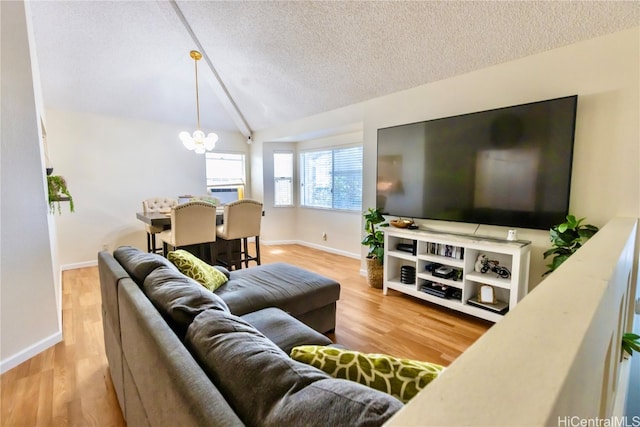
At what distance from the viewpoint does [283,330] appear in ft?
5.36

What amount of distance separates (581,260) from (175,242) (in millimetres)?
3385

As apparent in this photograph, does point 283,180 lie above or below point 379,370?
above

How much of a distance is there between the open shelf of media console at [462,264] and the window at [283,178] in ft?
10.0

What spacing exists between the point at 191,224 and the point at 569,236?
3524 millimetres

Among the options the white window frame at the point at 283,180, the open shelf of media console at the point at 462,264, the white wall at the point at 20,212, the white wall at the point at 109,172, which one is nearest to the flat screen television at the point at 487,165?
the open shelf of media console at the point at 462,264

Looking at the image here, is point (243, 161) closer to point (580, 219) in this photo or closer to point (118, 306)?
point (118, 306)

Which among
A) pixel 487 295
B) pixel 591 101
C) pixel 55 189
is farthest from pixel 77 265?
pixel 591 101

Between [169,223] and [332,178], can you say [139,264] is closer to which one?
[169,223]

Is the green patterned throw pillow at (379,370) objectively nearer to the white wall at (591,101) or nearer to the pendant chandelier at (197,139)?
the white wall at (591,101)

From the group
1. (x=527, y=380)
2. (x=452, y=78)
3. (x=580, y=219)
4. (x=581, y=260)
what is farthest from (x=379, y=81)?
(x=527, y=380)

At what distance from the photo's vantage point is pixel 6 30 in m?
1.96

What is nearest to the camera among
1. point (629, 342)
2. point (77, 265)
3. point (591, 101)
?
point (629, 342)

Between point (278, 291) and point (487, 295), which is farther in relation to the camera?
point (487, 295)

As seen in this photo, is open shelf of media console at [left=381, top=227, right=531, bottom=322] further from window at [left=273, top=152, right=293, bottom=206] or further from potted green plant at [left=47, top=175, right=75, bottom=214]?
potted green plant at [left=47, top=175, right=75, bottom=214]
